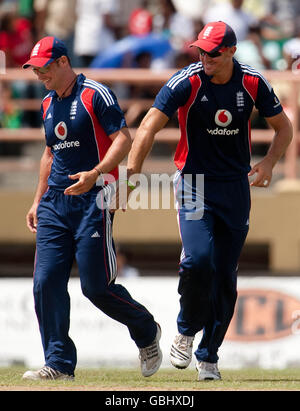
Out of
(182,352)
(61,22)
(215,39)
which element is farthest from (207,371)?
(61,22)

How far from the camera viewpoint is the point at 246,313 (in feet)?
37.9

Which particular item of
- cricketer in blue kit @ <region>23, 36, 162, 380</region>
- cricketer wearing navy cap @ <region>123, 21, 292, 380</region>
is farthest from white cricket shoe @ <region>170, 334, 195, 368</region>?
cricketer in blue kit @ <region>23, 36, 162, 380</region>

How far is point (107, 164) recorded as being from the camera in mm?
7168

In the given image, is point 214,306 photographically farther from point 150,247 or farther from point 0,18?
point 0,18

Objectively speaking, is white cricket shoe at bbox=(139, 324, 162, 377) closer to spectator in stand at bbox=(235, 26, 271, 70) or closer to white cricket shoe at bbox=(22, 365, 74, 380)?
white cricket shoe at bbox=(22, 365, 74, 380)

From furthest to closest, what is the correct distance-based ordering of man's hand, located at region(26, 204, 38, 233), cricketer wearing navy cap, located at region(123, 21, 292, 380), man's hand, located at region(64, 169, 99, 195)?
man's hand, located at region(26, 204, 38, 233), cricketer wearing navy cap, located at region(123, 21, 292, 380), man's hand, located at region(64, 169, 99, 195)

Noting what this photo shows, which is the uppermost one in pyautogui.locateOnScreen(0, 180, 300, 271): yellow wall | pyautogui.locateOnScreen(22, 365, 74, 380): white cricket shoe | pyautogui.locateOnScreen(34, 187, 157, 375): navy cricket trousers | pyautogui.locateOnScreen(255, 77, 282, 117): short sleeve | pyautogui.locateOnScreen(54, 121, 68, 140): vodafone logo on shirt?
pyautogui.locateOnScreen(255, 77, 282, 117): short sleeve

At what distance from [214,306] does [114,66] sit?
6799mm

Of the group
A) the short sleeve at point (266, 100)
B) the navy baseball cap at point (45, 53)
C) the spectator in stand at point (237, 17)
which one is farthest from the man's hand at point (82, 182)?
the spectator in stand at point (237, 17)

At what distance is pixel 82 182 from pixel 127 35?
7811 millimetres

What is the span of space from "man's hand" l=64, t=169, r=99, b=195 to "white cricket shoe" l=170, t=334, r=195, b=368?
1.36 meters

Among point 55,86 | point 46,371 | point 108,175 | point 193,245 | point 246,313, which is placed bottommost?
point 246,313

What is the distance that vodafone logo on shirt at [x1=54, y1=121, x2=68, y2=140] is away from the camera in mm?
7355

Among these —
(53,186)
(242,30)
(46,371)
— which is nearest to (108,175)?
(53,186)
